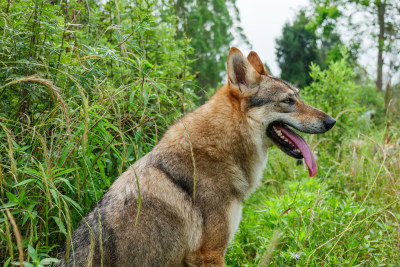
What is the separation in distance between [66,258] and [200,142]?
4.17 ft

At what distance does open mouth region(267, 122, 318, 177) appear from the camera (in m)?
3.19

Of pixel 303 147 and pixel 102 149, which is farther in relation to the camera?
pixel 303 147

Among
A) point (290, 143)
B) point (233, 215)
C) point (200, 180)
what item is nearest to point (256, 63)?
point (290, 143)

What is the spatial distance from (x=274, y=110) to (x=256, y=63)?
540mm

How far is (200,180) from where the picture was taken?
8.86 ft

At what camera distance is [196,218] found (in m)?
2.63

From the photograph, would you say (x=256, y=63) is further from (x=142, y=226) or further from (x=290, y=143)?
(x=142, y=226)

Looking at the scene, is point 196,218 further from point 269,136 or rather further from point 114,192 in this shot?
point 269,136

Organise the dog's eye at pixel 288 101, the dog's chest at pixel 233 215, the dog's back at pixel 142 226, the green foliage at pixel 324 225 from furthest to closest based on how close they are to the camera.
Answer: the dog's eye at pixel 288 101, the green foliage at pixel 324 225, the dog's chest at pixel 233 215, the dog's back at pixel 142 226

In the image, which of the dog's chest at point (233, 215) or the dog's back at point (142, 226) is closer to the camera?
the dog's back at point (142, 226)

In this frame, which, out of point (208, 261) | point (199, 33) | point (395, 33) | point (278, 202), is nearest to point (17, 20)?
point (208, 261)

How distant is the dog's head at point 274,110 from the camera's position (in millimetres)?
3131

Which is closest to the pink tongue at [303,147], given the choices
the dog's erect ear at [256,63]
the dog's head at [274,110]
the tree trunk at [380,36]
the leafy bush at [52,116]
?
the dog's head at [274,110]

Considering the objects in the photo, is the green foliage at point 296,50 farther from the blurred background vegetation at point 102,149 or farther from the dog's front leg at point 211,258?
the dog's front leg at point 211,258
